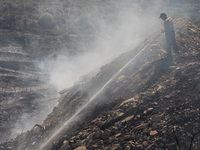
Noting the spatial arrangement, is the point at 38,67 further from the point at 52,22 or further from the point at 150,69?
the point at 150,69

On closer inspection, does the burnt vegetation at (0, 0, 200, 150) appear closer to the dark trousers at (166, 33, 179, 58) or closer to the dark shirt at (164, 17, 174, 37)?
the dark trousers at (166, 33, 179, 58)

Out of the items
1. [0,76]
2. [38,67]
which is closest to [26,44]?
[38,67]

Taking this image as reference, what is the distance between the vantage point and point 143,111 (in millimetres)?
5582

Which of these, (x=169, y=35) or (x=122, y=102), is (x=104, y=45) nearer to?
(x=169, y=35)

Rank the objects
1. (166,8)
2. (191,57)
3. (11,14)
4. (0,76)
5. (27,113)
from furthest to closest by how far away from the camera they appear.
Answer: (166,8) → (11,14) → (0,76) → (27,113) → (191,57)

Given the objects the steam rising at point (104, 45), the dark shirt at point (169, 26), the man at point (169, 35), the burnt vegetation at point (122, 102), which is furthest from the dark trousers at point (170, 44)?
the steam rising at point (104, 45)

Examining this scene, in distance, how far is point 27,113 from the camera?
11266mm

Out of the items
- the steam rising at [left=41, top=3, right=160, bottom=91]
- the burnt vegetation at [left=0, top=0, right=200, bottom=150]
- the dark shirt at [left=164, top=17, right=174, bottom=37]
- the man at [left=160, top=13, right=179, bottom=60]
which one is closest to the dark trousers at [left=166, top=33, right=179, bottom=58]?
the man at [left=160, top=13, right=179, bottom=60]

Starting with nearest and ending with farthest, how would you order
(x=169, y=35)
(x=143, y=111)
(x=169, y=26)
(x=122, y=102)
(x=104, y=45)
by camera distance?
(x=143, y=111) → (x=122, y=102) → (x=169, y=26) → (x=169, y=35) → (x=104, y=45)

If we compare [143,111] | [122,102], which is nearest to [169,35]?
[122,102]

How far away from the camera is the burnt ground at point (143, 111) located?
4.62m

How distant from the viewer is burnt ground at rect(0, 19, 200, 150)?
15.2 feet

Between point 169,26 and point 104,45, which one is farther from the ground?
point 104,45

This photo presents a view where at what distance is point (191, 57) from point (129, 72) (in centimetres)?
305
